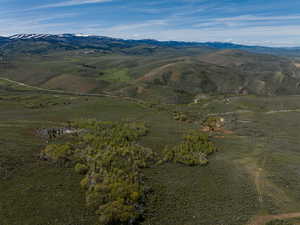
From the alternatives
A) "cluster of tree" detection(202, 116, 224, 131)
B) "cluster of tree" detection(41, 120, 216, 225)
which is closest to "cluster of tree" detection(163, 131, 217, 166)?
"cluster of tree" detection(41, 120, 216, 225)

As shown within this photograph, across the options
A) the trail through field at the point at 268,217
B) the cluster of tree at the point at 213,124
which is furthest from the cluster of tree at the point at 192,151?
the trail through field at the point at 268,217

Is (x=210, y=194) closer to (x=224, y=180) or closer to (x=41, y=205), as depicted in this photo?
(x=224, y=180)

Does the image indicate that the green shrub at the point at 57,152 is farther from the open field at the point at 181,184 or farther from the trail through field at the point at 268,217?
the trail through field at the point at 268,217

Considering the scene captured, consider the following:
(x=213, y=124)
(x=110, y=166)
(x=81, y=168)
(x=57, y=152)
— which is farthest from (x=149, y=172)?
(x=213, y=124)

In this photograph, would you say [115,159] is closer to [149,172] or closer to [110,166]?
[110,166]

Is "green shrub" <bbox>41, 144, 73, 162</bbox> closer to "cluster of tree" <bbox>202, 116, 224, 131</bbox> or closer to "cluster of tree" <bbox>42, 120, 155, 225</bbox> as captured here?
"cluster of tree" <bbox>42, 120, 155, 225</bbox>

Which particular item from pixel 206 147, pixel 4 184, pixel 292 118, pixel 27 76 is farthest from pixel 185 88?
pixel 4 184

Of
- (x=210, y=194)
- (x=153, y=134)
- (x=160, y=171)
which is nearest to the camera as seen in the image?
(x=210, y=194)
